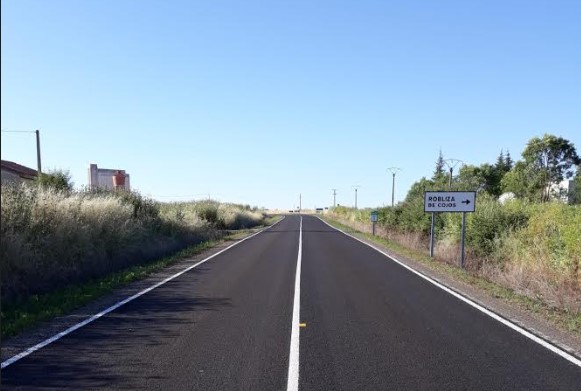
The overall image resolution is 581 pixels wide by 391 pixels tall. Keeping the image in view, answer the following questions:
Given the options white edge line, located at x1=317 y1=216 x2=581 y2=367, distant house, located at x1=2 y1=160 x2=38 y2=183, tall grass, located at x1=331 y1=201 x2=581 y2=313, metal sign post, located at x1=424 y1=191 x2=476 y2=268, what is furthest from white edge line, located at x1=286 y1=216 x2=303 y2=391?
metal sign post, located at x1=424 y1=191 x2=476 y2=268

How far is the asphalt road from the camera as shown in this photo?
583 cm

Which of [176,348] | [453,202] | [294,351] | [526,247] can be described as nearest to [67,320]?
[176,348]

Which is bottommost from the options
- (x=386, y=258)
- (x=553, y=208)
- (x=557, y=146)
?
(x=386, y=258)

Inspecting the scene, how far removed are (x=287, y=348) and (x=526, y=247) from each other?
13.7 metres

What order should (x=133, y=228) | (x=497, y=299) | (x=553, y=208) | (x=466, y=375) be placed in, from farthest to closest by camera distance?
(x=133, y=228), (x=553, y=208), (x=497, y=299), (x=466, y=375)

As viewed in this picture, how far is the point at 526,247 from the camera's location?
1816cm

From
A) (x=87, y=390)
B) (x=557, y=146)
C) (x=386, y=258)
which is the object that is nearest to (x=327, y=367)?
(x=87, y=390)

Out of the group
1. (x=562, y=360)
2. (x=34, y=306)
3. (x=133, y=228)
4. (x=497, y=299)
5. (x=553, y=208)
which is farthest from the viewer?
(x=133, y=228)

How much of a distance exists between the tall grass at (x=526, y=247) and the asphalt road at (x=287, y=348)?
12.3 ft

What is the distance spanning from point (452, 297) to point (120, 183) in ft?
107

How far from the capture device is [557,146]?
52219 millimetres

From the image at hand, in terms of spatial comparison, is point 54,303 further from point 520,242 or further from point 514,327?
point 520,242

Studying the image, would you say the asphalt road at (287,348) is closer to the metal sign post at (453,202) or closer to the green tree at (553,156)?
the metal sign post at (453,202)

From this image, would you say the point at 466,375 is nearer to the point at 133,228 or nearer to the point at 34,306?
the point at 34,306
